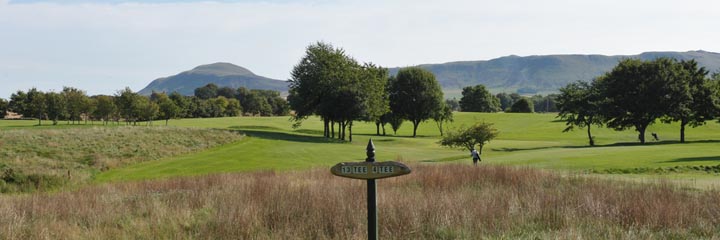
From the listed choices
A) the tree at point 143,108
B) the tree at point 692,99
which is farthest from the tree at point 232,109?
the tree at point 692,99

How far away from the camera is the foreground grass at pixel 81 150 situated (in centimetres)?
2766

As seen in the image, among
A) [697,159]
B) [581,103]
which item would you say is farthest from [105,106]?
[697,159]

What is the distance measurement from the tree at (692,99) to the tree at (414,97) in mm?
33554

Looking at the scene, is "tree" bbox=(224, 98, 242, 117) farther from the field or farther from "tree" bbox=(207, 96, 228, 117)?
the field

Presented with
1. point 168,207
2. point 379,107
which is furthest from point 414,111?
point 168,207

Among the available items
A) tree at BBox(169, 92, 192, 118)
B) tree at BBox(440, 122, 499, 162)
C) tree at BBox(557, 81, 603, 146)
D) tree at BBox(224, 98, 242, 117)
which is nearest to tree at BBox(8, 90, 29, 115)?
tree at BBox(169, 92, 192, 118)

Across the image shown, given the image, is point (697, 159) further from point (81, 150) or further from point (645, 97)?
point (81, 150)

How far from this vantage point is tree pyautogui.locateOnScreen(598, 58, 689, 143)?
63250 mm

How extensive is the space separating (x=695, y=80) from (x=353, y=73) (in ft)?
138

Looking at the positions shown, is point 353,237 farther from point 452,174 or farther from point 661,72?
point 661,72

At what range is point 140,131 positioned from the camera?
55.1 meters

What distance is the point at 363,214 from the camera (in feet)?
37.7

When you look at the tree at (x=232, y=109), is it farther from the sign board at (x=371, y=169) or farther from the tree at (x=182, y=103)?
the sign board at (x=371, y=169)

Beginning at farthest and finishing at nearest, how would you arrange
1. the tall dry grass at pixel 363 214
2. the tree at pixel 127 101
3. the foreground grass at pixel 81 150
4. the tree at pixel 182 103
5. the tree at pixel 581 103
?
the tree at pixel 182 103, the tree at pixel 127 101, the tree at pixel 581 103, the foreground grass at pixel 81 150, the tall dry grass at pixel 363 214
